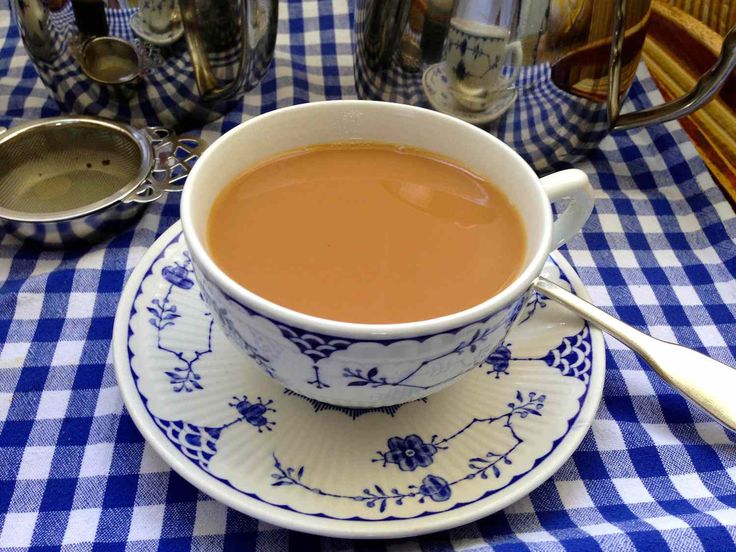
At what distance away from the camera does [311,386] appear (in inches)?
22.8

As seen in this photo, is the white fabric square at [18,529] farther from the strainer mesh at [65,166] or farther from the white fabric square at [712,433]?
the white fabric square at [712,433]

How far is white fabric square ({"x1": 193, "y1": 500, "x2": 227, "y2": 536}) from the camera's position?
2.06 feet

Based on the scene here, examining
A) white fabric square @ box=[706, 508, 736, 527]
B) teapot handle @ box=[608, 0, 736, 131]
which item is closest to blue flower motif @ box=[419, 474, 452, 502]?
white fabric square @ box=[706, 508, 736, 527]

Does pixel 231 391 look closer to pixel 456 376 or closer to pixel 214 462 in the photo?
pixel 214 462

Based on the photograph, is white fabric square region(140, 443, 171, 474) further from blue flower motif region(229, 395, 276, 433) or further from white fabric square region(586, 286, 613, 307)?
white fabric square region(586, 286, 613, 307)

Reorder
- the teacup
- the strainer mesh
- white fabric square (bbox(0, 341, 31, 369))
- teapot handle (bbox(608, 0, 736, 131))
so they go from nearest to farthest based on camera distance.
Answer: the teacup < white fabric square (bbox(0, 341, 31, 369)) < teapot handle (bbox(608, 0, 736, 131)) < the strainer mesh

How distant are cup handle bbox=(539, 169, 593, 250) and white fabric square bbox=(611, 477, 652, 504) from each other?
0.24 metres

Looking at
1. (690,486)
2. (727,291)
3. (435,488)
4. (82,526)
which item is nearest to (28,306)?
(82,526)

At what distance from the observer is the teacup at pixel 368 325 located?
521 mm

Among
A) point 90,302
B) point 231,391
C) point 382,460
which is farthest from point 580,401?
point 90,302

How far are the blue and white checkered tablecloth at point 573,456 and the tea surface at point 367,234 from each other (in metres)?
0.20

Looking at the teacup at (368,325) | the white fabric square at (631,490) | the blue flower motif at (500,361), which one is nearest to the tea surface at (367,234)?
the teacup at (368,325)

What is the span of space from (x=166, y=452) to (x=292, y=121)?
1.05 ft

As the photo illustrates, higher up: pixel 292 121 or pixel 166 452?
pixel 292 121
